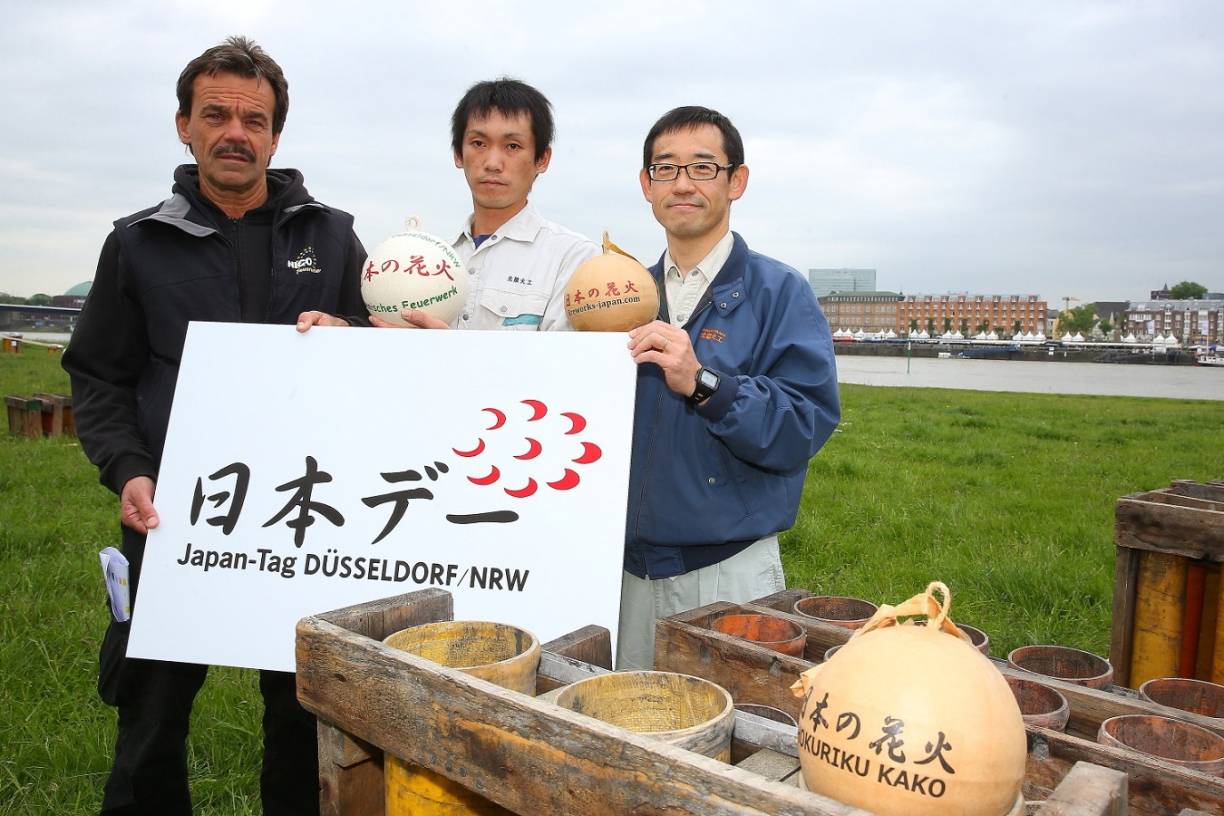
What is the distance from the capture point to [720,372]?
8.09 ft

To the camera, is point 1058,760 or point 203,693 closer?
point 1058,760

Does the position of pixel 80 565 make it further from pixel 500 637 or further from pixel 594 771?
pixel 594 771

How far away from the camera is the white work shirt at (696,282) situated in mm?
2793

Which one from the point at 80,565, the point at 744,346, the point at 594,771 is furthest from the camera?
the point at 80,565

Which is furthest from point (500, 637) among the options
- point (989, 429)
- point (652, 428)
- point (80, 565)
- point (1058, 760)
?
point (989, 429)

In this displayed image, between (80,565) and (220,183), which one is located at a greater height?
(220,183)

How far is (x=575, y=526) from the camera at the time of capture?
2371mm

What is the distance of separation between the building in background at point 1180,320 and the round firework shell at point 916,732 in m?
165

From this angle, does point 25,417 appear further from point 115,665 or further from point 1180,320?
point 1180,320

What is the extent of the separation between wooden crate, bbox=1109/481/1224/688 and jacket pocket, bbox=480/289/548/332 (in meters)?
1.99

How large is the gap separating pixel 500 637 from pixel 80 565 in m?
5.05

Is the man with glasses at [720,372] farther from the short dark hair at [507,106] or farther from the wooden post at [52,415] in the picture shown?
the wooden post at [52,415]

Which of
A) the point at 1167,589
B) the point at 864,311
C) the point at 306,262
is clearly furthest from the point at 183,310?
the point at 864,311

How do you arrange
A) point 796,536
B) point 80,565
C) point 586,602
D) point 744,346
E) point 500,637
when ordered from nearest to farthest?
point 500,637 < point 586,602 < point 744,346 < point 80,565 < point 796,536
